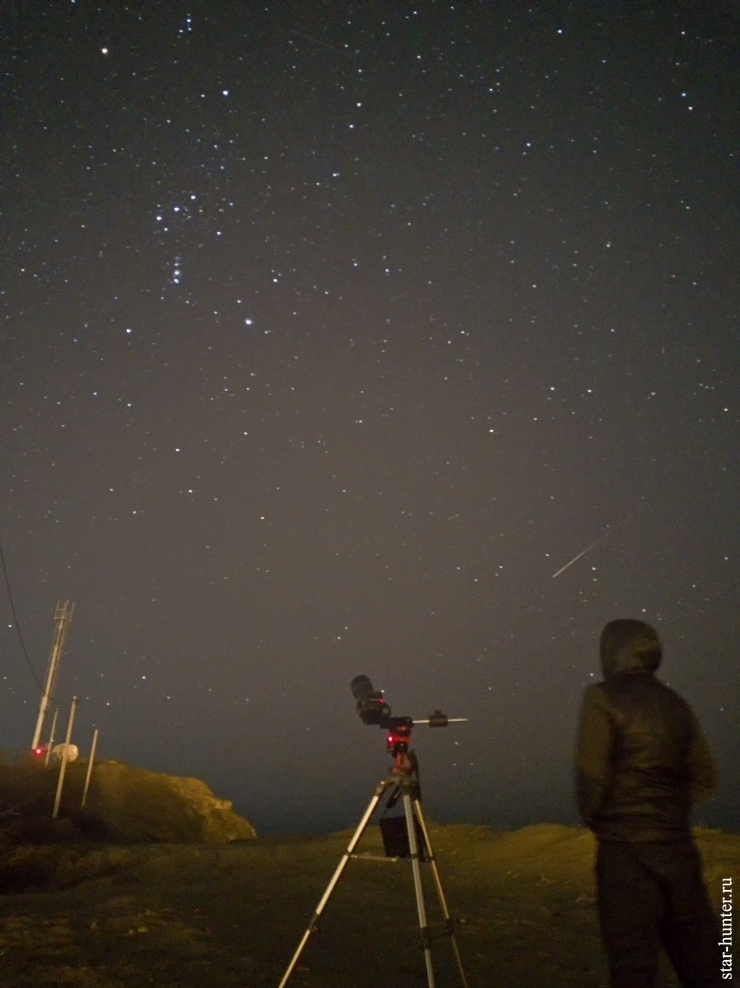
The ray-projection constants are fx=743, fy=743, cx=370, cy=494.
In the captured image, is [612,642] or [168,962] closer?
[612,642]

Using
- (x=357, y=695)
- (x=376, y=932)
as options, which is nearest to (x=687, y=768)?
(x=357, y=695)

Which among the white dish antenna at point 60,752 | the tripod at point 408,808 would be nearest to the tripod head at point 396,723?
the tripod at point 408,808

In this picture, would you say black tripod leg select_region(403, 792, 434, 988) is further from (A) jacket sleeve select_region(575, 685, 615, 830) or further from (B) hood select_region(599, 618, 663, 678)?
(B) hood select_region(599, 618, 663, 678)

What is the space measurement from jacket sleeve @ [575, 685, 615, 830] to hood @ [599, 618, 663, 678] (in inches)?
6.9

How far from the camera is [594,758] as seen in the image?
276cm

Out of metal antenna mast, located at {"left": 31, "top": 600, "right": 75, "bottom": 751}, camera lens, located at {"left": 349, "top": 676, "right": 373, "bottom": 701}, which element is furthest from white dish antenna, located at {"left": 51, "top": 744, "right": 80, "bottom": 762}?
camera lens, located at {"left": 349, "top": 676, "right": 373, "bottom": 701}

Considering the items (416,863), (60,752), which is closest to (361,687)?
(416,863)

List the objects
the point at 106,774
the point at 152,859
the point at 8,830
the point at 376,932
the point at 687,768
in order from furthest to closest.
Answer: the point at 106,774, the point at 8,830, the point at 152,859, the point at 376,932, the point at 687,768

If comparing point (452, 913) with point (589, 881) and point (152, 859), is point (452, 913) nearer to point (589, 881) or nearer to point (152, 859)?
point (589, 881)

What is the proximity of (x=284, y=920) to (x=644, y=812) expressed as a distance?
525cm

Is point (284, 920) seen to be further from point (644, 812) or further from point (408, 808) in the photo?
point (644, 812)

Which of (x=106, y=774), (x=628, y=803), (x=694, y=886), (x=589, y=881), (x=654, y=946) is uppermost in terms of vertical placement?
(x=628, y=803)

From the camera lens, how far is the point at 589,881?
9.13 m

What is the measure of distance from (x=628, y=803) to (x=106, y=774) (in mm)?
22489
